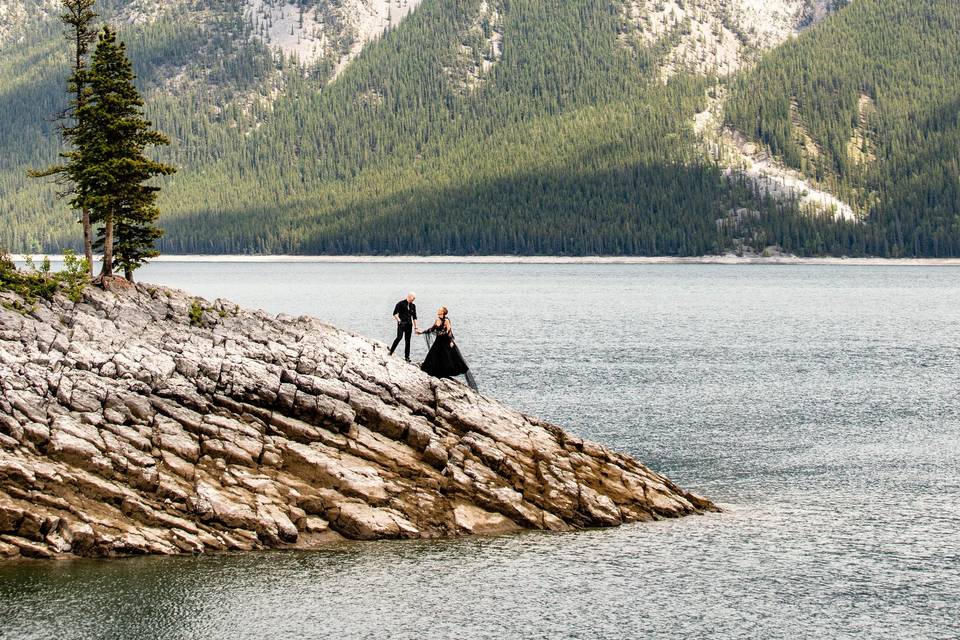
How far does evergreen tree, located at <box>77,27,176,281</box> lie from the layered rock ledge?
5.53m

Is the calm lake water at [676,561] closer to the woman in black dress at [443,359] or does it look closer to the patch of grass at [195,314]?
the woman in black dress at [443,359]

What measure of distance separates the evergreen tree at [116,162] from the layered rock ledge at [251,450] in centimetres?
553

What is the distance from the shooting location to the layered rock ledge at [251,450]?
34.0m

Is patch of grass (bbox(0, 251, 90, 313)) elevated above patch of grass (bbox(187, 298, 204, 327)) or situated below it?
above

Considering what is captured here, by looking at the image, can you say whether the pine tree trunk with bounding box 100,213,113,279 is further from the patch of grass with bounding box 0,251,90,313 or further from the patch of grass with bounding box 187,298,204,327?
the patch of grass with bounding box 187,298,204,327

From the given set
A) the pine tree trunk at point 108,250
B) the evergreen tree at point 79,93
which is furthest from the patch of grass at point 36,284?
the evergreen tree at point 79,93

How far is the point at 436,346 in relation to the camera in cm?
4212

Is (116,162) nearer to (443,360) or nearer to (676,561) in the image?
(443,360)

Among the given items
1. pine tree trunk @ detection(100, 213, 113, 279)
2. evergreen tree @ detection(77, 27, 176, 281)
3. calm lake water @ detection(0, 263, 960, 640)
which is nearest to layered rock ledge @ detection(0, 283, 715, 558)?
calm lake water @ detection(0, 263, 960, 640)

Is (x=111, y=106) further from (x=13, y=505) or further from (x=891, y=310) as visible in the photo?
(x=891, y=310)

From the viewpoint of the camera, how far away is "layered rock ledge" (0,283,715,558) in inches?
1340

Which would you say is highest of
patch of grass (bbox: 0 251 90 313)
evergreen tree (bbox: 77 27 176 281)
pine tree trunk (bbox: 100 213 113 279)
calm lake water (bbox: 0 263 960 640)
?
evergreen tree (bbox: 77 27 176 281)

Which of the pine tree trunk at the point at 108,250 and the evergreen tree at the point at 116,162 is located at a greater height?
the evergreen tree at the point at 116,162

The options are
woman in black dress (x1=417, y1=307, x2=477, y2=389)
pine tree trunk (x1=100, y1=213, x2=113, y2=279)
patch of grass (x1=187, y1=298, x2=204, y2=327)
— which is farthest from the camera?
pine tree trunk (x1=100, y1=213, x2=113, y2=279)
